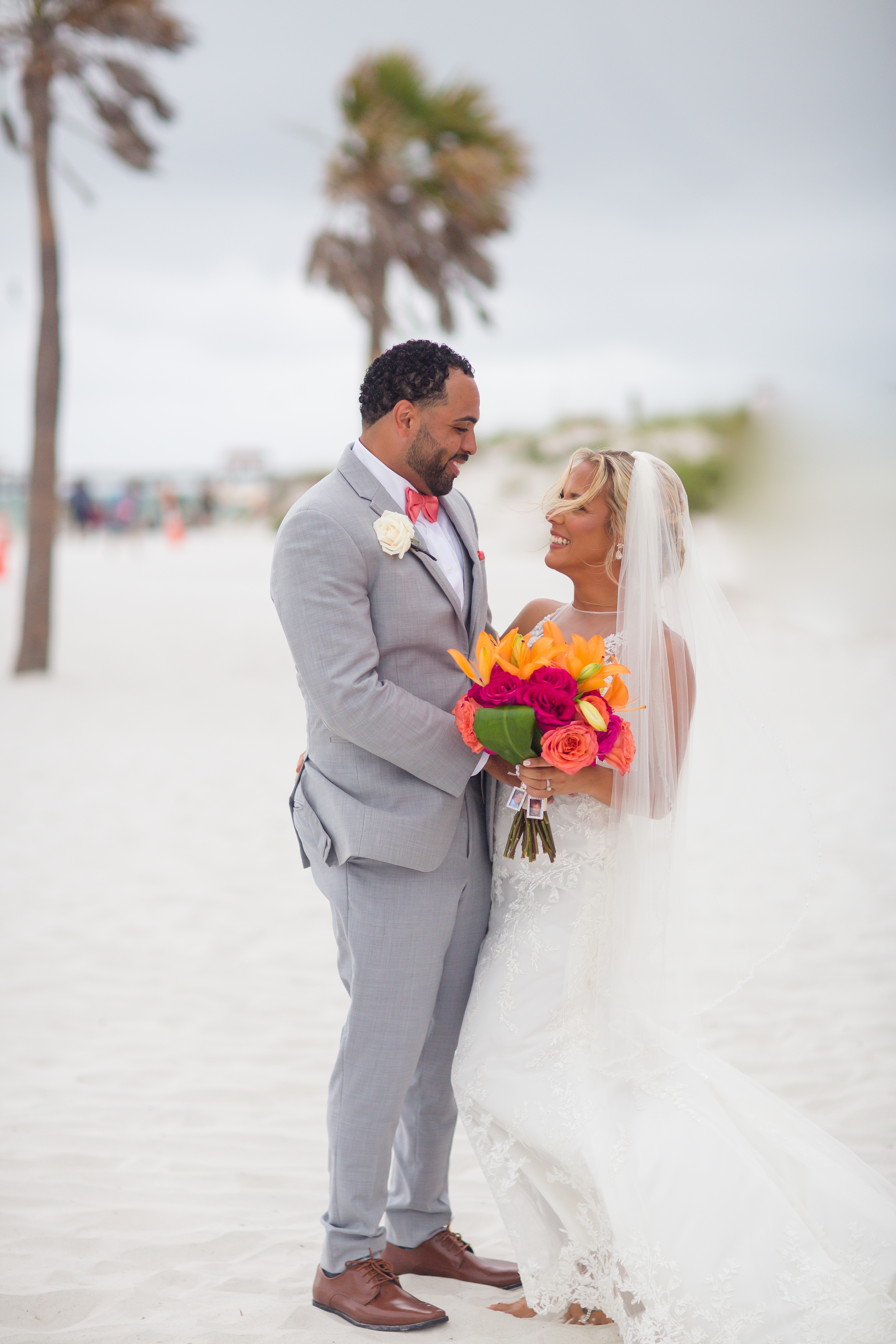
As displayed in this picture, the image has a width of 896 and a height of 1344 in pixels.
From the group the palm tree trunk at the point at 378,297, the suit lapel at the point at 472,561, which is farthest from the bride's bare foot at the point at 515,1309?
the palm tree trunk at the point at 378,297

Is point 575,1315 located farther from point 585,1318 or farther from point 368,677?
point 368,677

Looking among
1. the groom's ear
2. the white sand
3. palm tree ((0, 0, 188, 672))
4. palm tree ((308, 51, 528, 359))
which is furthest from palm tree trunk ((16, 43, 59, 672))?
the groom's ear

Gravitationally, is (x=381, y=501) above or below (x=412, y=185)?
below

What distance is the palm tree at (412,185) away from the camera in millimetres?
14383

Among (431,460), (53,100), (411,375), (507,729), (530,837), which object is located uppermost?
(53,100)

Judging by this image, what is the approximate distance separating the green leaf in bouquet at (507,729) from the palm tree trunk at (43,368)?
11.0 metres

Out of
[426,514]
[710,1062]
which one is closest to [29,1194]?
[710,1062]

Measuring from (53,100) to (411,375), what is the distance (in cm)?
1193

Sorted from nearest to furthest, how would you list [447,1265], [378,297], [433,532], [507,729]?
[507,729] → [433,532] → [447,1265] → [378,297]

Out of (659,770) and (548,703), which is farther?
(659,770)

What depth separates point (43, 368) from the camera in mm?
12516

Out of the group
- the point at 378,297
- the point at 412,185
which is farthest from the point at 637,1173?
the point at 412,185

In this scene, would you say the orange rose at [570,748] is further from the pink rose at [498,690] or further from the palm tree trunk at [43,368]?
the palm tree trunk at [43,368]

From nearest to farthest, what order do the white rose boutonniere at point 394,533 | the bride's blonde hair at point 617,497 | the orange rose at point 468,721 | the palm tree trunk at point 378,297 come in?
the orange rose at point 468,721, the white rose boutonniere at point 394,533, the bride's blonde hair at point 617,497, the palm tree trunk at point 378,297
